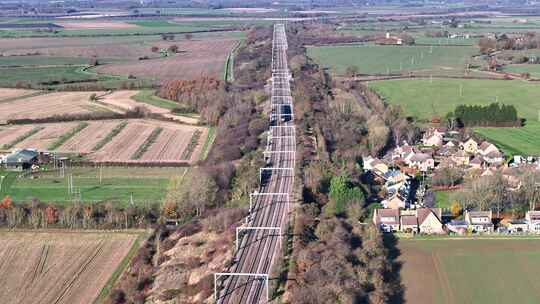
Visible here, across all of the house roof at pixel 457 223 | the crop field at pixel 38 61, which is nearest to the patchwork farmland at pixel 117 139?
the house roof at pixel 457 223

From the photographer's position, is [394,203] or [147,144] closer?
[394,203]

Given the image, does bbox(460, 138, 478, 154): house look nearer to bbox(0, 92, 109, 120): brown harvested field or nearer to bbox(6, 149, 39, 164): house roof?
bbox(6, 149, 39, 164): house roof

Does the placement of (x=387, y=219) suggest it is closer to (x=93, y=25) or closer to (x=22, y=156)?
(x=22, y=156)

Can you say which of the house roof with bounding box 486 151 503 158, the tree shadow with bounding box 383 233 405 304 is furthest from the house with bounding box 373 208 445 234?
the house roof with bounding box 486 151 503 158

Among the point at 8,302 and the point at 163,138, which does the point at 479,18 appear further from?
the point at 8,302

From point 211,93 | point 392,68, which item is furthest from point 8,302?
point 392,68

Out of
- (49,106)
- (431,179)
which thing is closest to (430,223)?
(431,179)

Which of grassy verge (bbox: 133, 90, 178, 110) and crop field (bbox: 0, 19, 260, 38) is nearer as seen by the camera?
grassy verge (bbox: 133, 90, 178, 110)
